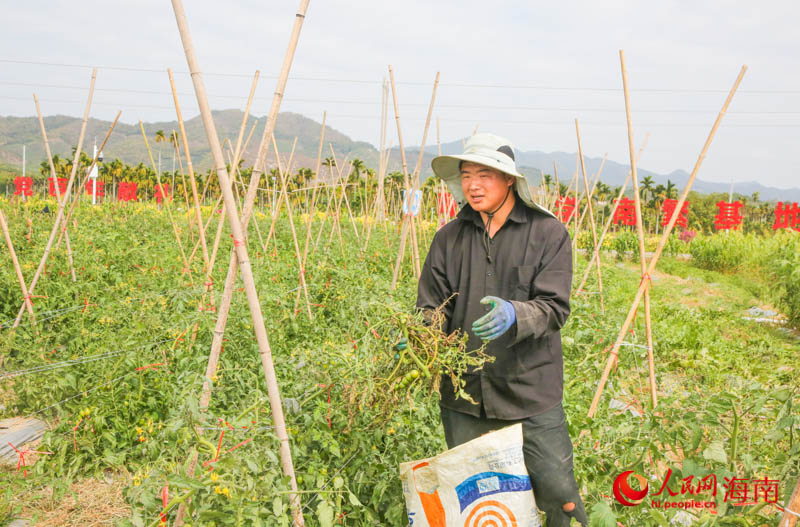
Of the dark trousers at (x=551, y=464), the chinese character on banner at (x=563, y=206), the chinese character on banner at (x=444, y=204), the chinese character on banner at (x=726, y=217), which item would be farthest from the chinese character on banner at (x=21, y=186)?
the chinese character on banner at (x=726, y=217)

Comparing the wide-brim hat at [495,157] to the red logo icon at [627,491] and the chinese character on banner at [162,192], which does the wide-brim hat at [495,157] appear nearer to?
the red logo icon at [627,491]

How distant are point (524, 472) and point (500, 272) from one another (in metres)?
0.64

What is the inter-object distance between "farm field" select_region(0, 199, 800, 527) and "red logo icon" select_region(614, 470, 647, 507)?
0.16 feet

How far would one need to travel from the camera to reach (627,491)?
1832 mm

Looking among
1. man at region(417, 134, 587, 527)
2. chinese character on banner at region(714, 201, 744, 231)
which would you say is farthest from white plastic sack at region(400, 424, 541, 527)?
chinese character on banner at region(714, 201, 744, 231)

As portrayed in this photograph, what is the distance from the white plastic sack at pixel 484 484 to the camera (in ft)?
5.49

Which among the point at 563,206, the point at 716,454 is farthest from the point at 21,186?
the point at 716,454

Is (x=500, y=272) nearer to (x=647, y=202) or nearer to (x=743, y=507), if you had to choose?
(x=743, y=507)

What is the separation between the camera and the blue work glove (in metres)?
1.62

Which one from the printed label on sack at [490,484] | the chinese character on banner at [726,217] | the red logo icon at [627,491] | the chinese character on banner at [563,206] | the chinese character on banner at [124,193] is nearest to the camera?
the printed label on sack at [490,484]

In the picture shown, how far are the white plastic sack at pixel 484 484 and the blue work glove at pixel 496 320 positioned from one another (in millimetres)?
300

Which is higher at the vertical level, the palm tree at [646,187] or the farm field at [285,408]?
the palm tree at [646,187]

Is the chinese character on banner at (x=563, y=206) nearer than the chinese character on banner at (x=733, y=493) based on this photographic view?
No

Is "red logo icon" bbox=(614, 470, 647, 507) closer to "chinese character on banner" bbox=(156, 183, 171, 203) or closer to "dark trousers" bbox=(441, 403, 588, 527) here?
"dark trousers" bbox=(441, 403, 588, 527)
